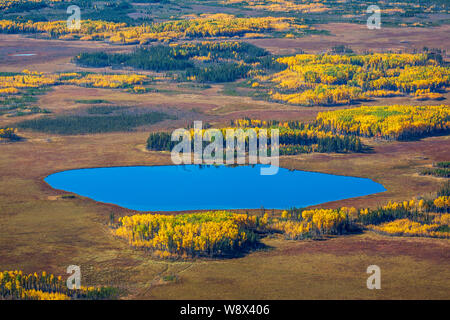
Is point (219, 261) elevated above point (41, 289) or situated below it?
below

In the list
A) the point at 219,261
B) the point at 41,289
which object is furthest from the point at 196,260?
the point at 41,289

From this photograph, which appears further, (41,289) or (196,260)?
(196,260)

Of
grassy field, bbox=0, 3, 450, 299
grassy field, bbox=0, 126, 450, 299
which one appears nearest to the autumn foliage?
grassy field, bbox=0, 3, 450, 299

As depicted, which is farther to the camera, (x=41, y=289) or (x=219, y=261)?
(x=219, y=261)

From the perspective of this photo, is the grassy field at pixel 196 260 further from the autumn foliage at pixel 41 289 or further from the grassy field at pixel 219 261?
the autumn foliage at pixel 41 289

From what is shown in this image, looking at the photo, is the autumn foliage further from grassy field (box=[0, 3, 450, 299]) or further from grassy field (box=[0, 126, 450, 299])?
grassy field (box=[0, 126, 450, 299])

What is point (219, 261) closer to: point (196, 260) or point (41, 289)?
point (196, 260)

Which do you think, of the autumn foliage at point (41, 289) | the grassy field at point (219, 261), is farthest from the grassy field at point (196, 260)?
the autumn foliage at point (41, 289)
